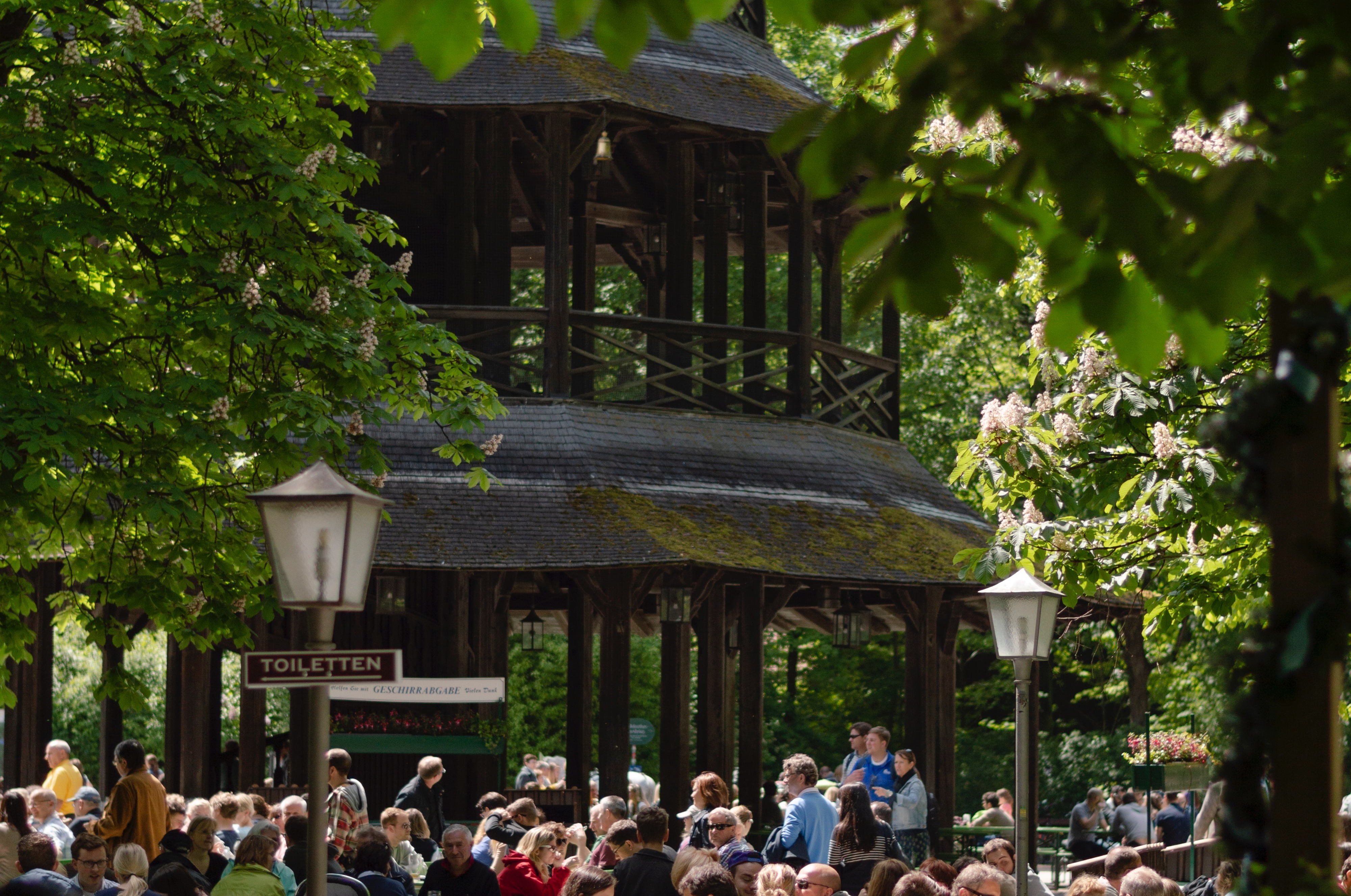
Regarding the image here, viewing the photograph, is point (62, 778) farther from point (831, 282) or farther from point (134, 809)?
point (831, 282)

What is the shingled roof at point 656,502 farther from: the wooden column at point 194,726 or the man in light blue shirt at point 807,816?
the man in light blue shirt at point 807,816

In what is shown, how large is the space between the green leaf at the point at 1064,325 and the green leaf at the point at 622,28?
0.85m

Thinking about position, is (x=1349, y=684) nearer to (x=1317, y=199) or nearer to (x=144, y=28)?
(x=1317, y=199)

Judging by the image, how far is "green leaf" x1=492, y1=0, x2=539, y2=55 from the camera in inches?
138

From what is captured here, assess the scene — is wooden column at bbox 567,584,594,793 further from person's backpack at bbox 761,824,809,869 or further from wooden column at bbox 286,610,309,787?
person's backpack at bbox 761,824,809,869

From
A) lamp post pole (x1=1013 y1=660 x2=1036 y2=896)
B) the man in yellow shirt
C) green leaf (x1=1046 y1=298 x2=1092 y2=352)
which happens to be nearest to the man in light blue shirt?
lamp post pole (x1=1013 y1=660 x2=1036 y2=896)

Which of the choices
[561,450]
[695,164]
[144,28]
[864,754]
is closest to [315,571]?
[144,28]

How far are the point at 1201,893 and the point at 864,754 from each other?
521 cm

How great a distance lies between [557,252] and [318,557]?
42.9 ft

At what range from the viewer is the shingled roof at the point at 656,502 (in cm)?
1808

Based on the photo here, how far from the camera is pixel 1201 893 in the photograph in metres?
11.0

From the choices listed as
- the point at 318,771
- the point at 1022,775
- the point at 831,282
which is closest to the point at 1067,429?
the point at 1022,775

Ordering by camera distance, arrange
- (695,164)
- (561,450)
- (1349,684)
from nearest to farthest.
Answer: (1349,684) → (561,450) → (695,164)

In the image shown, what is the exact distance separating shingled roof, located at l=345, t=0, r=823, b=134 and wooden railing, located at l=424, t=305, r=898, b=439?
2219mm
